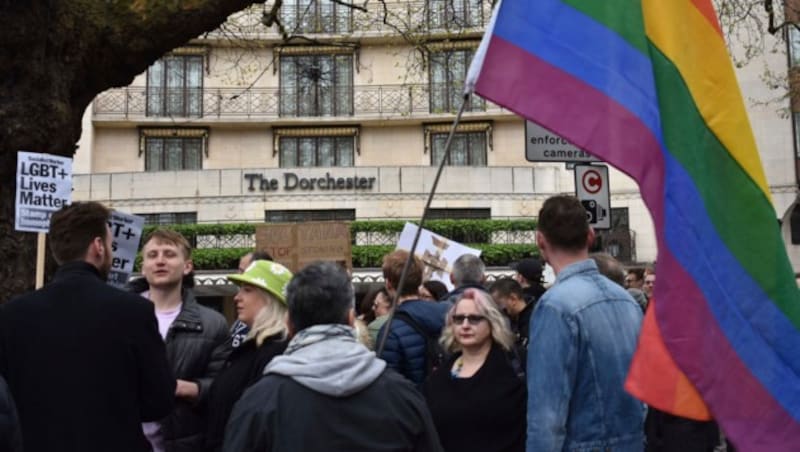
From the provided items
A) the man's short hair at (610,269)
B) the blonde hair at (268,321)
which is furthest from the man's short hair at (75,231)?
the man's short hair at (610,269)

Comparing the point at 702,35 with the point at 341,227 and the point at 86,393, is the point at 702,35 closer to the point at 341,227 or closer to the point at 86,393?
the point at 86,393

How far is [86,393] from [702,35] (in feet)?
9.55

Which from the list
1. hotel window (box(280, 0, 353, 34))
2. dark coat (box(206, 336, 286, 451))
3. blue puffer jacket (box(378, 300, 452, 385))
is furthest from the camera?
hotel window (box(280, 0, 353, 34))

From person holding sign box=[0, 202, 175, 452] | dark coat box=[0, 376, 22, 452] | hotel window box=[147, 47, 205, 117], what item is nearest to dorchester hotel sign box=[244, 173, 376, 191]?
hotel window box=[147, 47, 205, 117]

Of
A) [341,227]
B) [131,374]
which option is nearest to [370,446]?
[131,374]

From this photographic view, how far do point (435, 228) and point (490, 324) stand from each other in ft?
73.0

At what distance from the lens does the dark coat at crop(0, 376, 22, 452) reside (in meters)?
2.39

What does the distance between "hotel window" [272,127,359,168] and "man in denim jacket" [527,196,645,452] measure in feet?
103

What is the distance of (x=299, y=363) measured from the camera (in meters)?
2.68

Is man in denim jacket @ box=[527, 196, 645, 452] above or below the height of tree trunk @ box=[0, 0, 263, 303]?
below

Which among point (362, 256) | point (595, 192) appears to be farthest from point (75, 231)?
point (362, 256)

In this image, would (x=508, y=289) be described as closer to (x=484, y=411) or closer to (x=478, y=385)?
(x=478, y=385)

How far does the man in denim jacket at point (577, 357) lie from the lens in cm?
327

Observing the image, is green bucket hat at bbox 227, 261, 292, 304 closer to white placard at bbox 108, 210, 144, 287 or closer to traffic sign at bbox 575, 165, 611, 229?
white placard at bbox 108, 210, 144, 287
